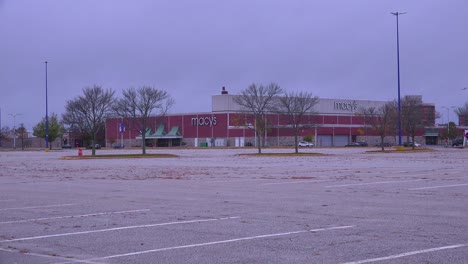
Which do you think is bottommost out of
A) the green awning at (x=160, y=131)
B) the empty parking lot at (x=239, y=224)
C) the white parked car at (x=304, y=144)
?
the empty parking lot at (x=239, y=224)

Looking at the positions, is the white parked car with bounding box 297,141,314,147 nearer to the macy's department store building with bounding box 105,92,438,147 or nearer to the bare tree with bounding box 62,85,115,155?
the macy's department store building with bounding box 105,92,438,147

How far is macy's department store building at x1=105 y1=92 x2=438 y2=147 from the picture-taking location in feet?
391

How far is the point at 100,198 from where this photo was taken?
1891 centimetres

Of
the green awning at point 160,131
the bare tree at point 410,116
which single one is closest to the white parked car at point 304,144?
the bare tree at point 410,116

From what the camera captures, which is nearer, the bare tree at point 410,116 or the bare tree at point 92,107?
the bare tree at point 92,107

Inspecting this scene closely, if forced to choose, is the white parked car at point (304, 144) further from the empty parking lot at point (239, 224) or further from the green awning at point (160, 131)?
the empty parking lot at point (239, 224)

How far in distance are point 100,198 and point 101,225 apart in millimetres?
5940

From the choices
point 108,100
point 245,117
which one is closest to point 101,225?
point 108,100

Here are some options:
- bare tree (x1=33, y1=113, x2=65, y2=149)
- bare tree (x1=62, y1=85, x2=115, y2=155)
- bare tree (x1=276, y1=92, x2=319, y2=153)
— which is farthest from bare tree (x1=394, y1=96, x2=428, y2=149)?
bare tree (x1=33, y1=113, x2=65, y2=149)

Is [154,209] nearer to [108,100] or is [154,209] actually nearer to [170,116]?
[108,100]

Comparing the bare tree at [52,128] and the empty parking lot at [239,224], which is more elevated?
the bare tree at [52,128]

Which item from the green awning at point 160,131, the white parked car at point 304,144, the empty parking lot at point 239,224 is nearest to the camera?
the empty parking lot at point 239,224

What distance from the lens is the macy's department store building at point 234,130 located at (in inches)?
4696

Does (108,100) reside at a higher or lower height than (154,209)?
higher
